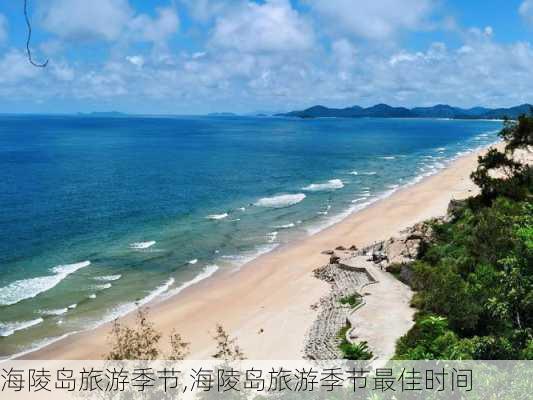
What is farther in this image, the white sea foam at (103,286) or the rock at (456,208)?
the rock at (456,208)

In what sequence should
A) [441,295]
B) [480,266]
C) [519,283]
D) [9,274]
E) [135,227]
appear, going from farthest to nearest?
[135,227] < [9,274] < [480,266] < [441,295] < [519,283]

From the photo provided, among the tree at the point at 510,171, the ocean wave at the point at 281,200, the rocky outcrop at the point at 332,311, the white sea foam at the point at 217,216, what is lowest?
the rocky outcrop at the point at 332,311

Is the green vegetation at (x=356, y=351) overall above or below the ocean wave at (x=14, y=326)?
above

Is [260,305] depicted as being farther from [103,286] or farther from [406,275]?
[103,286]

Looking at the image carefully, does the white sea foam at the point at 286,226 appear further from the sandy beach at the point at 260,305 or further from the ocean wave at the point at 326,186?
the ocean wave at the point at 326,186

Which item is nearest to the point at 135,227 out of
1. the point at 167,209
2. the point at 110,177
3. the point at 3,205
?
the point at 167,209

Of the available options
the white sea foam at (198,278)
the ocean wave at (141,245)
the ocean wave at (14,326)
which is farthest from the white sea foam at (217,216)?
the ocean wave at (14,326)

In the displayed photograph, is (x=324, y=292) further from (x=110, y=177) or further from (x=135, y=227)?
(x=110, y=177)

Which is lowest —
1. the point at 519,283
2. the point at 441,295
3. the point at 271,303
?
the point at 271,303
